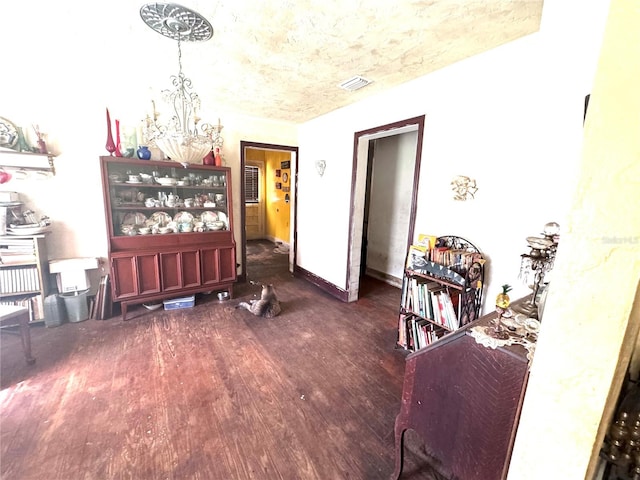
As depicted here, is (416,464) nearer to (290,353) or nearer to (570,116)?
(290,353)

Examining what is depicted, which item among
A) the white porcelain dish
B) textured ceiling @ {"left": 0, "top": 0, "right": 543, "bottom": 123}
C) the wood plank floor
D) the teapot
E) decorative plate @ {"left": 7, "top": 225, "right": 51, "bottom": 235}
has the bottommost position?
the wood plank floor

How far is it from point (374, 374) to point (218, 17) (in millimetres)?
2772

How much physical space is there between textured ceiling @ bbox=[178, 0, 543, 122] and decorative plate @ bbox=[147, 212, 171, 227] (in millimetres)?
1733

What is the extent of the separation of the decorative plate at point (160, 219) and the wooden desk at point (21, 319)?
1.39 metres

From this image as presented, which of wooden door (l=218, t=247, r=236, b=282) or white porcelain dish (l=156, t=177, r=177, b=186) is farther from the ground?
white porcelain dish (l=156, t=177, r=177, b=186)

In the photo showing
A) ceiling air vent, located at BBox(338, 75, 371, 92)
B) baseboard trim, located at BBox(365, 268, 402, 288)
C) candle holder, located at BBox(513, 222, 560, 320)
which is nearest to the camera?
candle holder, located at BBox(513, 222, 560, 320)

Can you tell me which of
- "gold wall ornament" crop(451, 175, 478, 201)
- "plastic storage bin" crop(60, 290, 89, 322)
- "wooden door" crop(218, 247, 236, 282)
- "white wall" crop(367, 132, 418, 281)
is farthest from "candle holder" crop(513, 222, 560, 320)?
"plastic storage bin" crop(60, 290, 89, 322)

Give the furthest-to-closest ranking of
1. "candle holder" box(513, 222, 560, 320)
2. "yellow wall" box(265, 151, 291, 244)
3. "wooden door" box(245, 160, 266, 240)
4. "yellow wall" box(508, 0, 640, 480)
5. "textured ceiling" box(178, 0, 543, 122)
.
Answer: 1. "wooden door" box(245, 160, 266, 240)
2. "yellow wall" box(265, 151, 291, 244)
3. "textured ceiling" box(178, 0, 543, 122)
4. "candle holder" box(513, 222, 560, 320)
5. "yellow wall" box(508, 0, 640, 480)

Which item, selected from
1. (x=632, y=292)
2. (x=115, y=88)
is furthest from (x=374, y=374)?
(x=115, y=88)

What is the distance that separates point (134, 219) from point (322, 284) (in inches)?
101

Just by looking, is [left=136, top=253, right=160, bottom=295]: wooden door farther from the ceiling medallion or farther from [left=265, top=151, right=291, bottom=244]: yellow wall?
[left=265, top=151, right=291, bottom=244]: yellow wall

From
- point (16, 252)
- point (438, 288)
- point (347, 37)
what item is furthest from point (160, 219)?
point (438, 288)

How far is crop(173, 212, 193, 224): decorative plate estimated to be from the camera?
10.9 feet

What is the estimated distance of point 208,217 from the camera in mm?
3523
